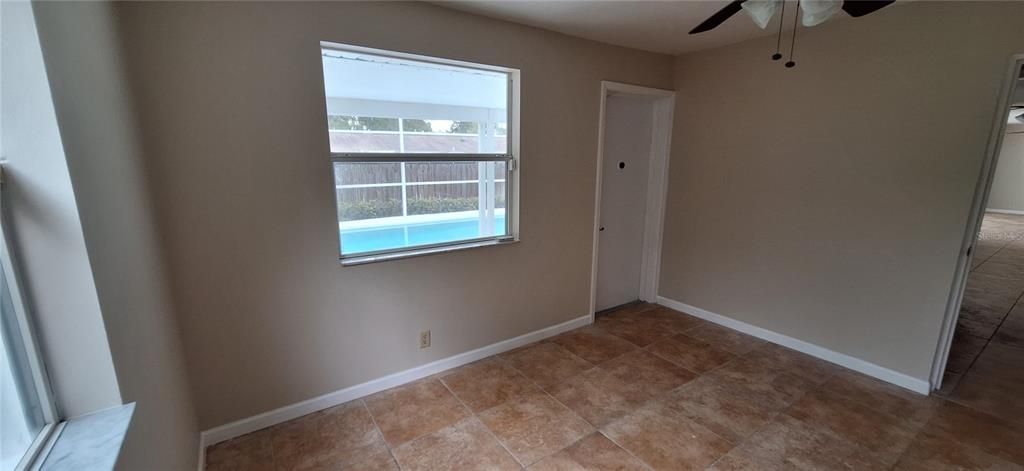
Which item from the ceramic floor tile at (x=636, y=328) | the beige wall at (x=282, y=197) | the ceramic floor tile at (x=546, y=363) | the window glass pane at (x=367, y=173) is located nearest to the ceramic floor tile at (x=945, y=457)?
the ceramic floor tile at (x=636, y=328)

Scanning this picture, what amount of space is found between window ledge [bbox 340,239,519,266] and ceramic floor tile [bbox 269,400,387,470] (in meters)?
0.87

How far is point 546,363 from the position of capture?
288 centimetres

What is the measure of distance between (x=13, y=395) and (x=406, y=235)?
5.59 ft

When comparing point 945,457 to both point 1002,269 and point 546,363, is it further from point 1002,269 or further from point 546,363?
point 1002,269

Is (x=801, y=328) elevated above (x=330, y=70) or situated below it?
below

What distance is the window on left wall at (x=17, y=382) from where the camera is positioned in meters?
0.84

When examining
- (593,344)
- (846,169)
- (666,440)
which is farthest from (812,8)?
(593,344)

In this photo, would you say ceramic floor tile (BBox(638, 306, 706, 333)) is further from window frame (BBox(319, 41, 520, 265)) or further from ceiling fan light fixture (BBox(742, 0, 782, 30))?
ceiling fan light fixture (BBox(742, 0, 782, 30))

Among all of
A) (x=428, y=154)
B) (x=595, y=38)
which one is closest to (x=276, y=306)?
(x=428, y=154)

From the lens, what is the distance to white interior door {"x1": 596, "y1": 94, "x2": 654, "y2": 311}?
3502 mm

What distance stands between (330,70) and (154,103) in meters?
0.77

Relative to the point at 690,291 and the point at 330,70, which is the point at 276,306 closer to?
the point at 330,70

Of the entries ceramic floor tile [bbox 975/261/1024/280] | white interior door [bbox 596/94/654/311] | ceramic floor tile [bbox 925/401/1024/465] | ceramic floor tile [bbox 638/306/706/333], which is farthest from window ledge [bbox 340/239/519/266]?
ceramic floor tile [bbox 975/261/1024/280]

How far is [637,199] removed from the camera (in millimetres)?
3811
